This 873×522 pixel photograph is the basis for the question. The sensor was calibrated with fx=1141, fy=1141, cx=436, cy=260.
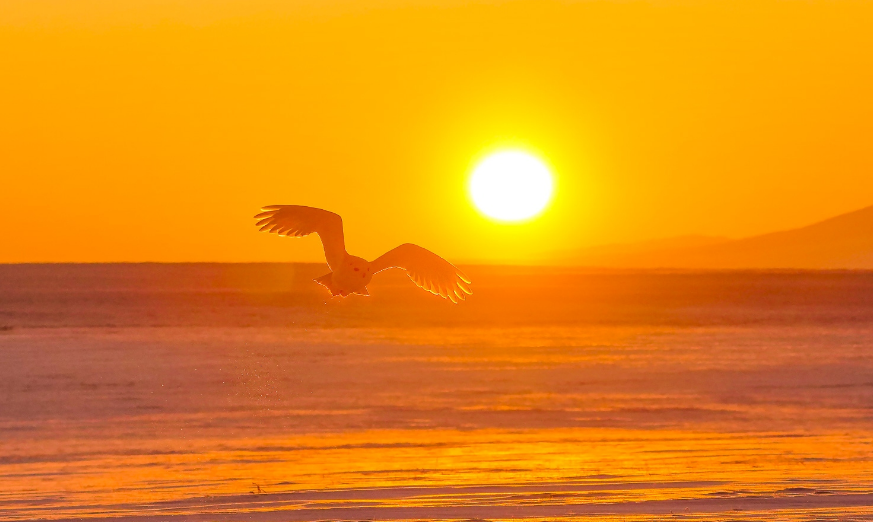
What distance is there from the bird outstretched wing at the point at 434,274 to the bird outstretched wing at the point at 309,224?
845 mm

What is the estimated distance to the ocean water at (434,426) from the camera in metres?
16.0

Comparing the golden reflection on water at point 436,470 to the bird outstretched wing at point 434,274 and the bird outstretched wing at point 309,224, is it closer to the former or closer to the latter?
the bird outstretched wing at point 434,274

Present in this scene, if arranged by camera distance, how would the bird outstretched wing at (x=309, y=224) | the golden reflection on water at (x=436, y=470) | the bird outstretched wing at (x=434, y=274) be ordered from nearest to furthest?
1. the bird outstretched wing at (x=309, y=224)
2. the bird outstretched wing at (x=434, y=274)
3. the golden reflection on water at (x=436, y=470)

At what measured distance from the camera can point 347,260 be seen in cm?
723

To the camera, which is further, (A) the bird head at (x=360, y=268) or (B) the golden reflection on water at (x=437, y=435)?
(B) the golden reflection on water at (x=437, y=435)

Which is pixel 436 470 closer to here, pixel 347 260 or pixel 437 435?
pixel 437 435

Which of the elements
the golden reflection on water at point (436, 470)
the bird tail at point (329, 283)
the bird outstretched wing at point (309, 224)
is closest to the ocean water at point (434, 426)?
the golden reflection on water at point (436, 470)

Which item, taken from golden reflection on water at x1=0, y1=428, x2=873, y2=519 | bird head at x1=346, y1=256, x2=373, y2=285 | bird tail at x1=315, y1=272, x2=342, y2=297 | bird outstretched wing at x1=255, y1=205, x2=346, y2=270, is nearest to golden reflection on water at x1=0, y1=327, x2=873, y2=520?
golden reflection on water at x1=0, y1=428, x2=873, y2=519

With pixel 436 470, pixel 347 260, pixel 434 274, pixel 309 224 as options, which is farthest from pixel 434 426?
pixel 347 260

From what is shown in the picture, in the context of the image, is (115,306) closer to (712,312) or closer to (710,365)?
(712,312)

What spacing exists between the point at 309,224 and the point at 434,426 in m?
15.3

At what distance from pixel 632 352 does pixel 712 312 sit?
35488 mm

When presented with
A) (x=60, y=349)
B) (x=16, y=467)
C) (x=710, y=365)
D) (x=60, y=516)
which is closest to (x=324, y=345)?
(x=60, y=349)

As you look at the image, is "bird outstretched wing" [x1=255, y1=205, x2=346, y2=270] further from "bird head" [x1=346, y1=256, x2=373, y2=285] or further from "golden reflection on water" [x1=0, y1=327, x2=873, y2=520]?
"golden reflection on water" [x1=0, y1=327, x2=873, y2=520]
